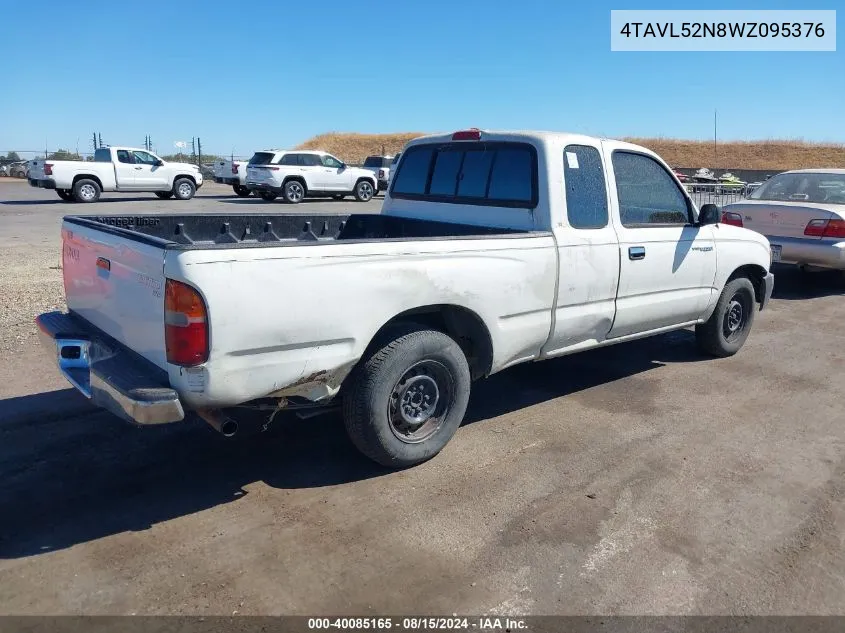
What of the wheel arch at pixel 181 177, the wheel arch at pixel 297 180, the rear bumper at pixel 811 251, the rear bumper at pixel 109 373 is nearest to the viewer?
the rear bumper at pixel 109 373

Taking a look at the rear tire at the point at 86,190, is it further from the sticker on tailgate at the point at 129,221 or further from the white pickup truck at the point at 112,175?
the sticker on tailgate at the point at 129,221

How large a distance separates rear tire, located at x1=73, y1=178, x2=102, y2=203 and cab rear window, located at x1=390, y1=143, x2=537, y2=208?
18820 mm

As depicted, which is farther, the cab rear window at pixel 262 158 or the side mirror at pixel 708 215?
the cab rear window at pixel 262 158

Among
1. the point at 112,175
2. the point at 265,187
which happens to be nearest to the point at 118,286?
the point at 112,175

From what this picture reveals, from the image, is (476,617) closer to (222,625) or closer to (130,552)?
(222,625)

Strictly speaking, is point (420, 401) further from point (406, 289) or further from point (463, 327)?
point (406, 289)

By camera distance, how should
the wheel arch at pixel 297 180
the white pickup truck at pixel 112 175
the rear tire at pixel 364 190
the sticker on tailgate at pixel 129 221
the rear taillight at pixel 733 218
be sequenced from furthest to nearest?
the rear tire at pixel 364 190
the wheel arch at pixel 297 180
the white pickup truck at pixel 112 175
the rear taillight at pixel 733 218
the sticker on tailgate at pixel 129 221

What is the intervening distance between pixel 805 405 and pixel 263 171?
2068 centimetres

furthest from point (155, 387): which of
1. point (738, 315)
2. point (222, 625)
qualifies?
point (738, 315)

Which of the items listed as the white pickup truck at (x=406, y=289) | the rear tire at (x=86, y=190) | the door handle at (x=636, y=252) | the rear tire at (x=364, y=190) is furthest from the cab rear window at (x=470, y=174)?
the rear tire at (x=364, y=190)

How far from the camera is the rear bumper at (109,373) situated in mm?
3125

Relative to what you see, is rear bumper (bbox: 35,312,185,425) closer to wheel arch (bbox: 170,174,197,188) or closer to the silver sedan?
the silver sedan

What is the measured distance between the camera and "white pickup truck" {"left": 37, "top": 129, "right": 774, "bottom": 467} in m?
3.22

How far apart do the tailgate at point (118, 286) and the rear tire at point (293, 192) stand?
20.1 m
